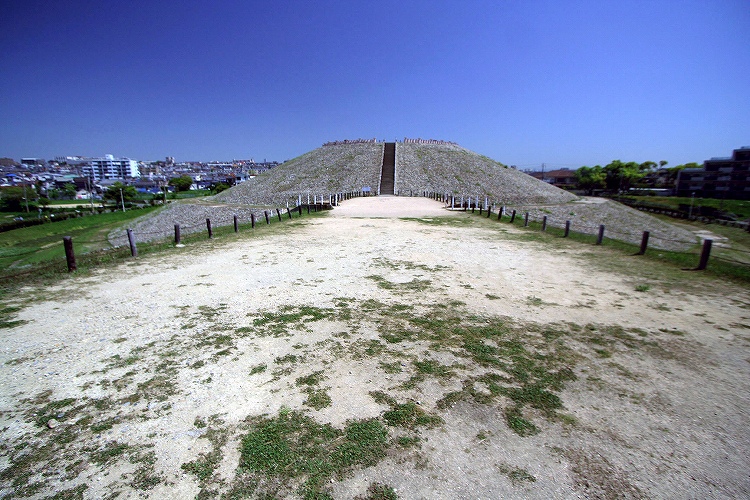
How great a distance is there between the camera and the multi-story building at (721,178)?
216 ft

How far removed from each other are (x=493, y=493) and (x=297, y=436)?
220cm

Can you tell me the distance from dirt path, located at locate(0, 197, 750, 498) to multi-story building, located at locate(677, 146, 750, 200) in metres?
83.7

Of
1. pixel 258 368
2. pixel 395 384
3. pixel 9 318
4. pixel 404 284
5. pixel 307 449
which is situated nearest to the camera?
pixel 307 449

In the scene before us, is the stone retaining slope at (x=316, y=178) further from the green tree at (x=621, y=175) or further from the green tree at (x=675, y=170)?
the green tree at (x=675, y=170)

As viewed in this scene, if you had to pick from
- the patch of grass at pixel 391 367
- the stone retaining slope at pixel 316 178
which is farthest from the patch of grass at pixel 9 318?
the stone retaining slope at pixel 316 178

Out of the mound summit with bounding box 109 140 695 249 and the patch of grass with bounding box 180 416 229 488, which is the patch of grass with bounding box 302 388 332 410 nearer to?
the patch of grass with bounding box 180 416 229 488

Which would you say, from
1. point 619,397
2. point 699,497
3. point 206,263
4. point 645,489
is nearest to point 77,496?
point 645,489

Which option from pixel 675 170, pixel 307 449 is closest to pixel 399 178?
pixel 307 449

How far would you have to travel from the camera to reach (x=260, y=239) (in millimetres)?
16172

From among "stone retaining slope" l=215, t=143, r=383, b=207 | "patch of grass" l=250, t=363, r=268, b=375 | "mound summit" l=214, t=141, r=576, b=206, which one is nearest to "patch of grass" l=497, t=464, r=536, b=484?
"patch of grass" l=250, t=363, r=268, b=375

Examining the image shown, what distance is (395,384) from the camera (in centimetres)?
505

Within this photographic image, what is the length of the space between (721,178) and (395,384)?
94857 mm

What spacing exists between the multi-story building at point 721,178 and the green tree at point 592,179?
15.3 m

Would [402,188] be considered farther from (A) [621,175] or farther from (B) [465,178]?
(A) [621,175]
